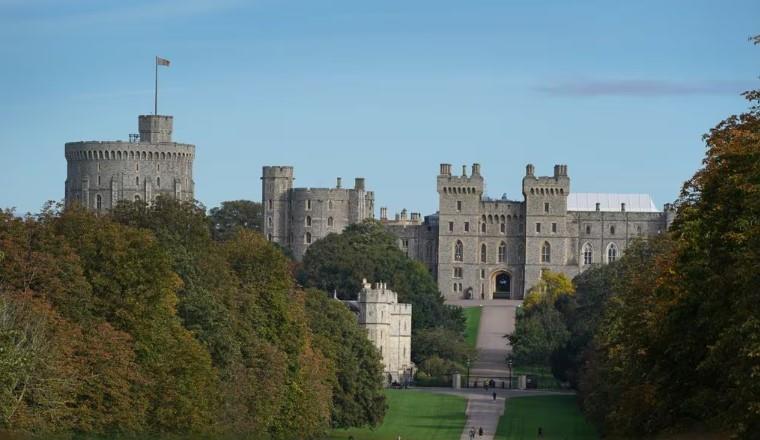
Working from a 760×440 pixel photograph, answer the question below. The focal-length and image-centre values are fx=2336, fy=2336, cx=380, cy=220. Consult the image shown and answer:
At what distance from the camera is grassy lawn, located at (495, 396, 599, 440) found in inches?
2948

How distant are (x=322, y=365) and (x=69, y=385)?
25270 millimetres

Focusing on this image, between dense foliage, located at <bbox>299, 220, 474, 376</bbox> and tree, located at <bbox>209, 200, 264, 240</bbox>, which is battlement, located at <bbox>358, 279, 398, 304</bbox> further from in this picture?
tree, located at <bbox>209, 200, 264, 240</bbox>

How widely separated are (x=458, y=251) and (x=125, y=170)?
24.6 m

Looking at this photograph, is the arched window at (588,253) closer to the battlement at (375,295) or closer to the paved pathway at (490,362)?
the paved pathway at (490,362)

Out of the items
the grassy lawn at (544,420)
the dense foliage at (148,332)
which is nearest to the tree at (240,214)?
the grassy lawn at (544,420)

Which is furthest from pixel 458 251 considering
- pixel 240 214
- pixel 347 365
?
pixel 347 365

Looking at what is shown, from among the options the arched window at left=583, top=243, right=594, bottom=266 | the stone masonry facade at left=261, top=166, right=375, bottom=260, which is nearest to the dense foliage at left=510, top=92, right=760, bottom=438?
the arched window at left=583, top=243, right=594, bottom=266

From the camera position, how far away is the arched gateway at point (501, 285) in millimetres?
147875

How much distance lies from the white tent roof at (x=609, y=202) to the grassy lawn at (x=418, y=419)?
6107 centimetres

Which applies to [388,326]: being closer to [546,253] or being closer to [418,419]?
[418,419]

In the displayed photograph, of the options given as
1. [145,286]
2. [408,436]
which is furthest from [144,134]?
[145,286]

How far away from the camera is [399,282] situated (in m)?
123

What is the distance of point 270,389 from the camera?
5941cm

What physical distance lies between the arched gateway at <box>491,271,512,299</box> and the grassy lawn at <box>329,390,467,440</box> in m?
49.5
